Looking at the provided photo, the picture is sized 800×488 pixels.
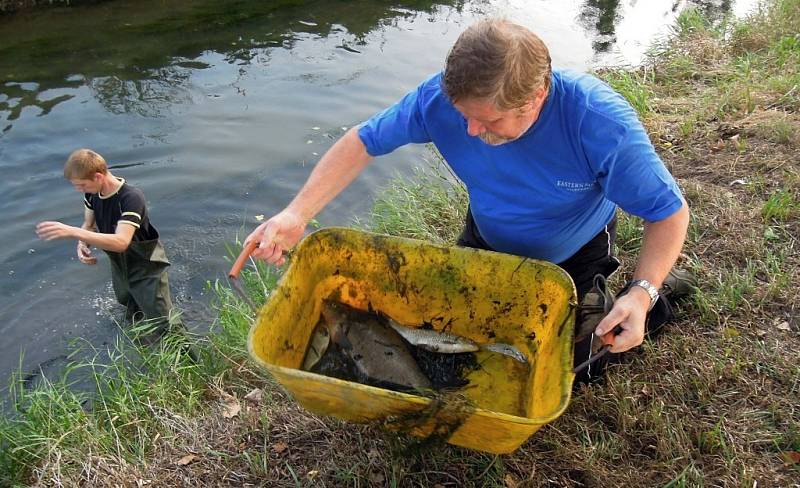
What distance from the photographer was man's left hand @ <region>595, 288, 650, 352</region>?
7.15 ft

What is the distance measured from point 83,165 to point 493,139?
2607mm

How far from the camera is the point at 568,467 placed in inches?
100.0

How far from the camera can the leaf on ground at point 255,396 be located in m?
3.09

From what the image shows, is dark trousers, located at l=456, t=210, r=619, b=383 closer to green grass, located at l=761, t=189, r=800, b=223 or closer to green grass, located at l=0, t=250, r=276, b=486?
green grass, located at l=761, t=189, r=800, b=223

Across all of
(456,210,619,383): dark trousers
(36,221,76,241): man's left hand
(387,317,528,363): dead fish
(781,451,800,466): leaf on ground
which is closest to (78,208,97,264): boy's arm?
(36,221,76,241): man's left hand

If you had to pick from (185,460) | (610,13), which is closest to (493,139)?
(185,460)

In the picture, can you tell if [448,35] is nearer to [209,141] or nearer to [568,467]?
[209,141]

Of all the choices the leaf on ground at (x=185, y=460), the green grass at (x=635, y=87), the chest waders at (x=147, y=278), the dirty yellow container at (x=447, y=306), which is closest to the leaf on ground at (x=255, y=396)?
the leaf on ground at (x=185, y=460)

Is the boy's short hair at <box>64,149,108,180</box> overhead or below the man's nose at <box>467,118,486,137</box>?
below

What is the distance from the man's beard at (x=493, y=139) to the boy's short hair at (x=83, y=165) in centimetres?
251

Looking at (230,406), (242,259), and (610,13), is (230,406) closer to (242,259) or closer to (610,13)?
(242,259)

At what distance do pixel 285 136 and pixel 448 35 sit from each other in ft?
13.8

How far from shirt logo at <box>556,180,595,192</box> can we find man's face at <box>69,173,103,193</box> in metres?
2.86

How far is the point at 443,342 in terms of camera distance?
286cm
